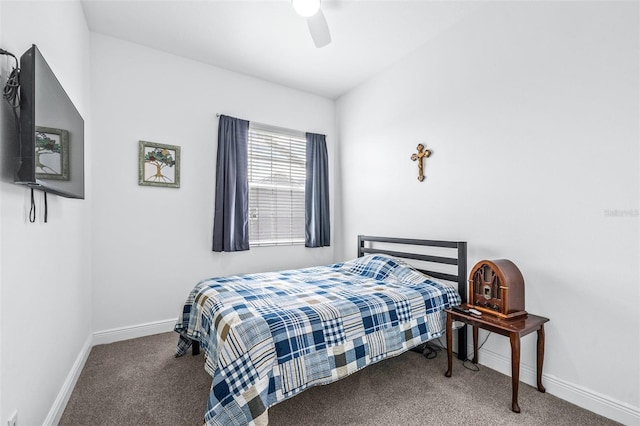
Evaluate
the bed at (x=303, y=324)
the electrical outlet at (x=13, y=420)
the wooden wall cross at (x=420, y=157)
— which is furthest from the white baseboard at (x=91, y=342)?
the wooden wall cross at (x=420, y=157)

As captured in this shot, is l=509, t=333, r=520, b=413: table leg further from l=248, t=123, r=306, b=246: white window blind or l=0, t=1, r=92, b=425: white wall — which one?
l=248, t=123, r=306, b=246: white window blind

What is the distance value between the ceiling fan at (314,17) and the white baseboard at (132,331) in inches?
115

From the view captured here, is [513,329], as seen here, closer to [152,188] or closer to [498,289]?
[498,289]

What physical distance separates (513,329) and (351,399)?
107 cm

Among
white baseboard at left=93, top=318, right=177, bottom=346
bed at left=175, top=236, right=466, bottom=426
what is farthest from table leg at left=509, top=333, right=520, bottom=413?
white baseboard at left=93, top=318, right=177, bottom=346

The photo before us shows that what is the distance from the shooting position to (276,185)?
3.78 m

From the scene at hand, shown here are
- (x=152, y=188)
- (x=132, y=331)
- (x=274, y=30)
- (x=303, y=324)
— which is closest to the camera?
(x=303, y=324)

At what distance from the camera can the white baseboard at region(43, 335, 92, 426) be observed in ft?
5.46

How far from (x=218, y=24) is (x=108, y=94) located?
122 cm

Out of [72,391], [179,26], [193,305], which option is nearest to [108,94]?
[179,26]

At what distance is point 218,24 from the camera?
8.63ft

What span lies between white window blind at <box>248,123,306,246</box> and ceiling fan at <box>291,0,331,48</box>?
161 centimetres

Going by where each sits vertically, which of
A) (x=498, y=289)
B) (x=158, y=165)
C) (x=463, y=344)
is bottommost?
(x=463, y=344)

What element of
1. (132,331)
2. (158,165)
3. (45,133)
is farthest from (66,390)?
(158,165)
